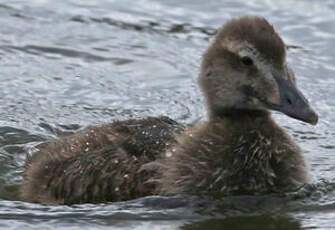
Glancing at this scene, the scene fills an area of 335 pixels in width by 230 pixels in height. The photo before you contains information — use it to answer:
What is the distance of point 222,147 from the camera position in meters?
8.80

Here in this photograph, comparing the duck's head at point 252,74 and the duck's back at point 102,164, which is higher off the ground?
the duck's head at point 252,74

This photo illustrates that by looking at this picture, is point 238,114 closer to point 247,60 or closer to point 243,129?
point 243,129

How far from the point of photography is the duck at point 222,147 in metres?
8.72

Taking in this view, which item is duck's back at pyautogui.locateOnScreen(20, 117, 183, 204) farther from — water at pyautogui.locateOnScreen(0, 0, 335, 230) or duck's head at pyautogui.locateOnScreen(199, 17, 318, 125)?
duck's head at pyautogui.locateOnScreen(199, 17, 318, 125)

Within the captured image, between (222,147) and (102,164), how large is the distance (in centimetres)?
102

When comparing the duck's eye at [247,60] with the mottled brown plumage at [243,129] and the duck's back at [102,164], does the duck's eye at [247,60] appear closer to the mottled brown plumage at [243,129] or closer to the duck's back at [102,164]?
the mottled brown plumage at [243,129]

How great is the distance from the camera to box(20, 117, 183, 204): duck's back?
8727 millimetres

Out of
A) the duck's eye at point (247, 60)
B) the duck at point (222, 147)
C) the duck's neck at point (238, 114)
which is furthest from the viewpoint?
the duck's neck at point (238, 114)

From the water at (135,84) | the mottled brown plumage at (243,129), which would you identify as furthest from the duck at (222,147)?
the water at (135,84)

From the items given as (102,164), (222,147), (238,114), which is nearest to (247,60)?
(238,114)

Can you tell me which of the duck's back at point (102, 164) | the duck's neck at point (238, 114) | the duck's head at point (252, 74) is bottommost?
the duck's back at point (102, 164)

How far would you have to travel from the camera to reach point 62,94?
12.2m

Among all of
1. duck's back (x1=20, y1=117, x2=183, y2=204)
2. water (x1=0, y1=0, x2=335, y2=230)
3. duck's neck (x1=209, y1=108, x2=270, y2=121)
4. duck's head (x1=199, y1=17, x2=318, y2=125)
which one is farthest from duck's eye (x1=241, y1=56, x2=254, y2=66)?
water (x1=0, y1=0, x2=335, y2=230)

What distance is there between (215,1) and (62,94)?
11.7 feet
